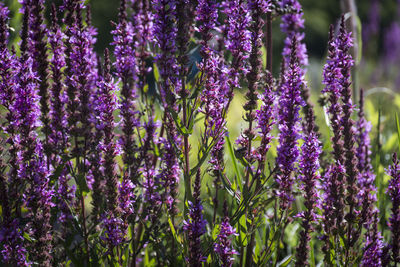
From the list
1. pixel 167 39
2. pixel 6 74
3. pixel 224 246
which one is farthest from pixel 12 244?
pixel 167 39

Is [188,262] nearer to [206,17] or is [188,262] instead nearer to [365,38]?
[206,17]

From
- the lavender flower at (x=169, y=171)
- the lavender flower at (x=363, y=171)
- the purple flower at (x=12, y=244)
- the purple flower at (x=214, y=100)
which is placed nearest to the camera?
the purple flower at (x=12, y=244)

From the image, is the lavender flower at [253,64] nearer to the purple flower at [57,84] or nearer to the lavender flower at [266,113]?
the lavender flower at [266,113]

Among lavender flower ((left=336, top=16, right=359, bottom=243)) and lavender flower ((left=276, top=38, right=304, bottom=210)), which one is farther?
lavender flower ((left=336, top=16, right=359, bottom=243))

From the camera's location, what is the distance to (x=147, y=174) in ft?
8.86

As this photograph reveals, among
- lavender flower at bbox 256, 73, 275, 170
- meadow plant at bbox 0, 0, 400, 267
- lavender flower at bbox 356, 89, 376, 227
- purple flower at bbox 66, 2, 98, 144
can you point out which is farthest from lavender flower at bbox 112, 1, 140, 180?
lavender flower at bbox 356, 89, 376, 227

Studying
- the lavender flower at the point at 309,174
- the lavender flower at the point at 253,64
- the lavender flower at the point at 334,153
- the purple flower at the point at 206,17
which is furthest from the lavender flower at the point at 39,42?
the lavender flower at the point at 334,153

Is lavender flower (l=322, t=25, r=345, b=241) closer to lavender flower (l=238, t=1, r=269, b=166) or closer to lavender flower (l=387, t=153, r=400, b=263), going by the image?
lavender flower (l=387, t=153, r=400, b=263)

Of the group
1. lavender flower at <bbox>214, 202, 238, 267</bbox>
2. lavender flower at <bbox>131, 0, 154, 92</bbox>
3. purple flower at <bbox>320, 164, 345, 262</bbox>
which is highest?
lavender flower at <bbox>131, 0, 154, 92</bbox>

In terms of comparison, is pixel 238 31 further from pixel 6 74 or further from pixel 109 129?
pixel 6 74

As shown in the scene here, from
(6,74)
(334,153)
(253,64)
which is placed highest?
(253,64)

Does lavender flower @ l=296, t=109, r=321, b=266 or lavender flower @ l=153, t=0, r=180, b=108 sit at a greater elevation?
lavender flower @ l=153, t=0, r=180, b=108

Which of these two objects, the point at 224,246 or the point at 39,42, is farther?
the point at 39,42

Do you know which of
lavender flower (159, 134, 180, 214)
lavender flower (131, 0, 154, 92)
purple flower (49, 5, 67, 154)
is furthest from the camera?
lavender flower (131, 0, 154, 92)
